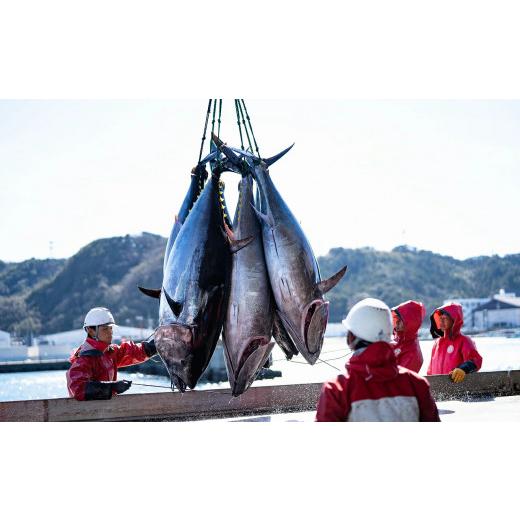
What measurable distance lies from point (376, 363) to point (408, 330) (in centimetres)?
359

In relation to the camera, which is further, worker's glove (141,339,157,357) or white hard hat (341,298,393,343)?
worker's glove (141,339,157,357)

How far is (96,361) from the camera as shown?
527 centimetres

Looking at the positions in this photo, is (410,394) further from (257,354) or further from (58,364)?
(58,364)

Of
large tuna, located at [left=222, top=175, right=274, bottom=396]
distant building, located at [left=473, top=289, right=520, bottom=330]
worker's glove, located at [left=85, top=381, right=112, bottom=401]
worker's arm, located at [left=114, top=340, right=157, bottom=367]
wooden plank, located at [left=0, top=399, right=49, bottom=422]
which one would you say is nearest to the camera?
large tuna, located at [left=222, top=175, right=274, bottom=396]

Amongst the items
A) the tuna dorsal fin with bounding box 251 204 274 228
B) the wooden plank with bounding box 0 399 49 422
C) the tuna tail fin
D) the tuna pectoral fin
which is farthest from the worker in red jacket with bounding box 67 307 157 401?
the tuna tail fin

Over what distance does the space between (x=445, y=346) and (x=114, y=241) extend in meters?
104

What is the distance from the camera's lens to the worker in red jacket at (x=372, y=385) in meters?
2.76

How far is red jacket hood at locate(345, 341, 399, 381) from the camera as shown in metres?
2.75

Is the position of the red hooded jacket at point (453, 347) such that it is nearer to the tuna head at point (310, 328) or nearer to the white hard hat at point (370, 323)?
the tuna head at point (310, 328)

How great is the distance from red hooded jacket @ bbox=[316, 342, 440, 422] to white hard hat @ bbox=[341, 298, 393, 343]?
0.20 feet

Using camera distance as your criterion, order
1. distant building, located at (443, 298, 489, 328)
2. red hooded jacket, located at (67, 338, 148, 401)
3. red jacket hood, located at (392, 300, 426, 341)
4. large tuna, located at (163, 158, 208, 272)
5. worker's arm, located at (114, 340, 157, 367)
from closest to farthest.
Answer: red hooded jacket, located at (67, 338, 148, 401), large tuna, located at (163, 158, 208, 272), worker's arm, located at (114, 340, 157, 367), red jacket hood, located at (392, 300, 426, 341), distant building, located at (443, 298, 489, 328)

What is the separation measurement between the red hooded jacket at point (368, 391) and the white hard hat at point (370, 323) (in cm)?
6

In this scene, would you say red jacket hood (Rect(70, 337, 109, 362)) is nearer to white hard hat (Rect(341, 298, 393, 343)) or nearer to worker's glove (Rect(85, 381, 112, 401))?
worker's glove (Rect(85, 381, 112, 401))

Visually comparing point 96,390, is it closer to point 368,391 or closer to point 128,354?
point 128,354
